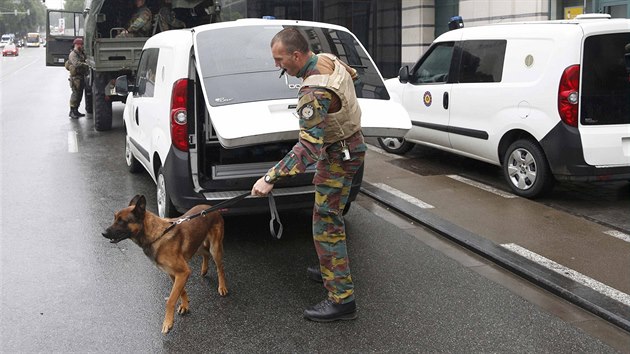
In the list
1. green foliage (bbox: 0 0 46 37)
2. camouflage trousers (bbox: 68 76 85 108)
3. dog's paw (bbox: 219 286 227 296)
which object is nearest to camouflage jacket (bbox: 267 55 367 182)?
dog's paw (bbox: 219 286 227 296)

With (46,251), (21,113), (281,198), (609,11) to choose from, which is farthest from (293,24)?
(21,113)

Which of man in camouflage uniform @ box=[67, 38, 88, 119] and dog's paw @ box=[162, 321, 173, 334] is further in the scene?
man in camouflage uniform @ box=[67, 38, 88, 119]

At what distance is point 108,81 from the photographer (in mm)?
13258

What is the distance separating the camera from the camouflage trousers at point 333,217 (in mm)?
4195

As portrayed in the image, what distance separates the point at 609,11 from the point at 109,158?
10.3 meters

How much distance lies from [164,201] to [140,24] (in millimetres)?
7917

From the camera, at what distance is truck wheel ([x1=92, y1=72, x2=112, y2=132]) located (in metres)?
13.1

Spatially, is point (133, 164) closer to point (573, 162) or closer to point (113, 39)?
point (113, 39)

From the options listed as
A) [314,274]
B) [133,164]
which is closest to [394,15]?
[133,164]

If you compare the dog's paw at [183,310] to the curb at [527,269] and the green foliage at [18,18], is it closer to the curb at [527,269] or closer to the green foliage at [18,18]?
the curb at [527,269]

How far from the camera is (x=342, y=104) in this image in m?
4.03

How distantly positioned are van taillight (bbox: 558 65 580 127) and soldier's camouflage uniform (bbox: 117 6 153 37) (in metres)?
8.86

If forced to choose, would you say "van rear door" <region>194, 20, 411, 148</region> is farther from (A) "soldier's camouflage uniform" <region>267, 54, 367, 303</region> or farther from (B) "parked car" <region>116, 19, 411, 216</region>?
(A) "soldier's camouflage uniform" <region>267, 54, 367, 303</region>

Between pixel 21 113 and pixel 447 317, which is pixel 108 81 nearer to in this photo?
pixel 21 113
